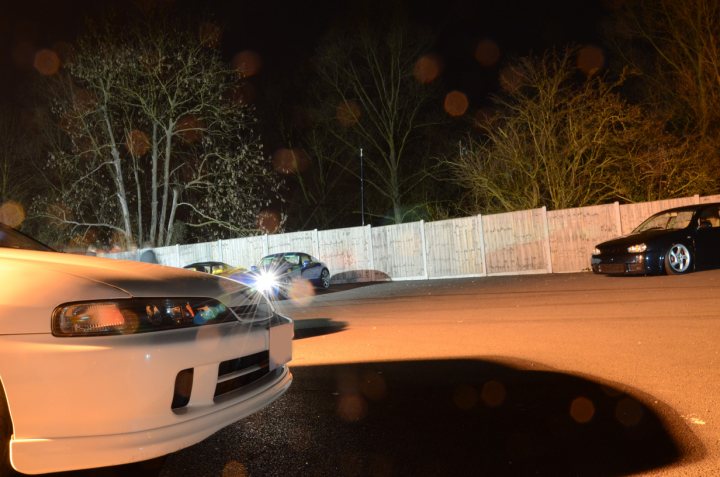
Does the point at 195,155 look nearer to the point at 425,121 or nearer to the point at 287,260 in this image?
the point at 287,260

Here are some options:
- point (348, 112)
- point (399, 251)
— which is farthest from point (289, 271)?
point (348, 112)

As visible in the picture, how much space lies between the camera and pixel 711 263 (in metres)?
11.4

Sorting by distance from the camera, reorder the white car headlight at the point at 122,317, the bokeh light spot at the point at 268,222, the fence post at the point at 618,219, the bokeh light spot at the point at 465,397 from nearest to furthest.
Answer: the white car headlight at the point at 122,317, the bokeh light spot at the point at 465,397, the fence post at the point at 618,219, the bokeh light spot at the point at 268,222

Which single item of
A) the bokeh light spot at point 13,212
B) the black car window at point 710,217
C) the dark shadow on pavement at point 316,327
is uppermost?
the bokeh light spot at point 13,212

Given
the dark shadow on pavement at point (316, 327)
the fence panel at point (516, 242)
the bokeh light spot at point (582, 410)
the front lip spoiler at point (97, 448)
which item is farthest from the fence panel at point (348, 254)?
the front lip spoiler at point (97, 448)

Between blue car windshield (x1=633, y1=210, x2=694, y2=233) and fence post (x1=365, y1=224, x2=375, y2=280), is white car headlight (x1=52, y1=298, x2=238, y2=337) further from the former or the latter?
fence post (x1=365, y1=224, x2=375, y2=280)

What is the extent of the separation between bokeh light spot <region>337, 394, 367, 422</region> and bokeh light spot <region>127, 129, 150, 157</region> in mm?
22546

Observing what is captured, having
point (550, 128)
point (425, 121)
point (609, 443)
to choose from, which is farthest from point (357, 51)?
point (609, 443)

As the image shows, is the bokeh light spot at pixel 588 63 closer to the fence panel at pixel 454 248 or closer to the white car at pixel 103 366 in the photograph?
the fence panel at pixel 454 248

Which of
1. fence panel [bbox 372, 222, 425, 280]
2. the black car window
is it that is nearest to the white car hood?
the black car window

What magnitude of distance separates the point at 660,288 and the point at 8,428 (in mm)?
9959

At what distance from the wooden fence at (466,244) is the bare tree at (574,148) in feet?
6.32

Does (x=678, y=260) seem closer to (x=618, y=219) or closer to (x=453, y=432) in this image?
(x=618, y=219)

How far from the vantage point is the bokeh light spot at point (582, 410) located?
3.72 meters
